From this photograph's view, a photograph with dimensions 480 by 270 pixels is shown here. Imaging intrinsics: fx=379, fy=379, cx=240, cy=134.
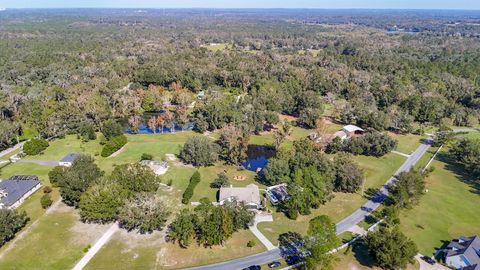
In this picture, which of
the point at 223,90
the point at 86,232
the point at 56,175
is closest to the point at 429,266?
the point at 86,232

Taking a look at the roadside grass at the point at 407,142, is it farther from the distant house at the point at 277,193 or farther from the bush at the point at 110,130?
the bush at the point at 110,130

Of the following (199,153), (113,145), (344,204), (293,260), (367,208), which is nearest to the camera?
(293,260)

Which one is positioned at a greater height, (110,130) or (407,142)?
(110,130)

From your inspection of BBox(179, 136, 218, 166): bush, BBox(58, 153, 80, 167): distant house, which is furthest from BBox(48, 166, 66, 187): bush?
BBox(179, 136, 218, 166): bush

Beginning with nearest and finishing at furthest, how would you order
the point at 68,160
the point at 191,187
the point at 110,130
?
the point at 191,187 < the point at 68,160 < the point at 110,130

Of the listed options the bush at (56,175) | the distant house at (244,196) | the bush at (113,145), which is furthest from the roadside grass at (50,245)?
the bush at (113,145)

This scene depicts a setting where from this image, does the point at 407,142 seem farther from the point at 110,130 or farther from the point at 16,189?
the point at 16,189
